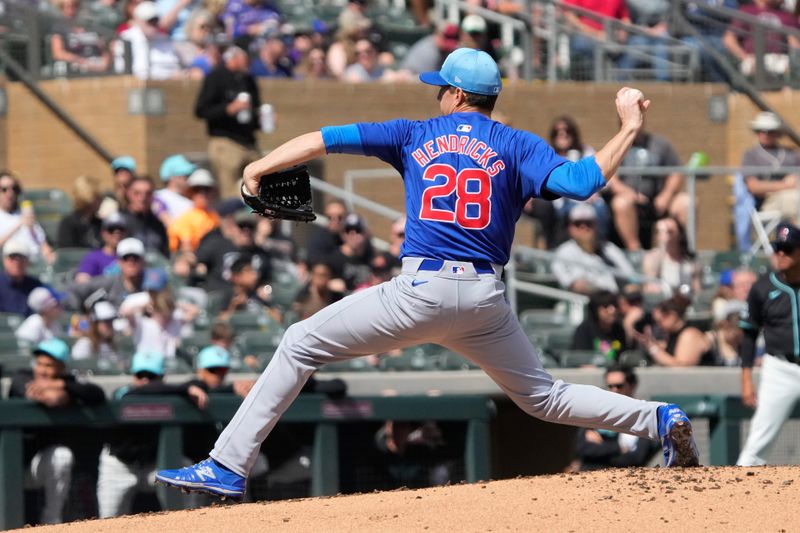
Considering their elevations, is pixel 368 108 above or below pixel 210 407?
above

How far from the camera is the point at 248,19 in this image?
1458 centimetres

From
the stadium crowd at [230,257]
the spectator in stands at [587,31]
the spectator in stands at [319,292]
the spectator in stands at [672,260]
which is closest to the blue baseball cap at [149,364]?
the stadium crowd at [230,257]

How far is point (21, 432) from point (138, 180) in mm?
3307

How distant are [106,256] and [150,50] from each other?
3.20 m

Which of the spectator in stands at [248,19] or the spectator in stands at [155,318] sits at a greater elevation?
the spectator in stands at [248,19]

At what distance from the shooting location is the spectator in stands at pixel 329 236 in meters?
11.9

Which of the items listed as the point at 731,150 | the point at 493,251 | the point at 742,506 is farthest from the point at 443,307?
the point at 731,150

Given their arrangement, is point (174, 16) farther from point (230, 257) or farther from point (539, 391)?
point (539, 391)

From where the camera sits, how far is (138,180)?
11750 mm

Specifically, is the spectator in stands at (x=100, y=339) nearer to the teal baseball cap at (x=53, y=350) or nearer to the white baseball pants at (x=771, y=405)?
the teal baseball cap at (x=53, y=350)

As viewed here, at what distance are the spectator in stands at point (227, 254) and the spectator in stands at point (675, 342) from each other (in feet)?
9.07

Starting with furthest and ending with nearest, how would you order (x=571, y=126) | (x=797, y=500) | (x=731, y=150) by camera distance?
(x=731, y=150) < (x=571, y=126) < (x=797, y=500)

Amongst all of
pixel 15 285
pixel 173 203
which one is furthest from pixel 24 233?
pixel 173 203

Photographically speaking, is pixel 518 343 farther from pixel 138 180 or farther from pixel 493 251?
pixel 138 180
